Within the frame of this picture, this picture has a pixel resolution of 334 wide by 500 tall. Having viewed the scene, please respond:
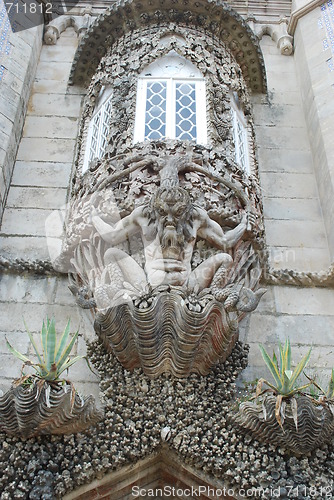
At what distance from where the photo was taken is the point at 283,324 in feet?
25.4

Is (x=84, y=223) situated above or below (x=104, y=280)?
above

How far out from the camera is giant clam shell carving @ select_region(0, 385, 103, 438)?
18.9 ft

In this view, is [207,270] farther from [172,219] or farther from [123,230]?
[123,230]

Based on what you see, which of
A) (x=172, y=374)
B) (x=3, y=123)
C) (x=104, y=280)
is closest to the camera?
(x=172, y=374)

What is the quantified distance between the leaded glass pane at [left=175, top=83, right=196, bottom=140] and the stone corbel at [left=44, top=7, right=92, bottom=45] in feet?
11.3

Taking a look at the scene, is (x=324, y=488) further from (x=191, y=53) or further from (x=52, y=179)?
(x=191, y=53)

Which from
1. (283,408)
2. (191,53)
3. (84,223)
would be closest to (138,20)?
(191,53)

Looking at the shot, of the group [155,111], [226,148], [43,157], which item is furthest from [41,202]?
[226,148]

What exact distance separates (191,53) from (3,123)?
3165 mm

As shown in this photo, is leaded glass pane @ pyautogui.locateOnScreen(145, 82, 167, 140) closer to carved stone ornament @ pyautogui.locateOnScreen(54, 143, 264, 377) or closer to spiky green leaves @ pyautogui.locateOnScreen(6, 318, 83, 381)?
carved stone ornament @ pyautogui.locateOnScreen(54, 143, 264, 377)

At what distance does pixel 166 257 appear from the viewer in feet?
23.1

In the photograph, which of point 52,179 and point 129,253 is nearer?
point 129,253

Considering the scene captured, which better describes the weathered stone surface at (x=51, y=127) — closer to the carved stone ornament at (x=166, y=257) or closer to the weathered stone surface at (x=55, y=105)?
the weathered stone surface at (x=55, y=105)

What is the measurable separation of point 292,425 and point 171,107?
5.07 meters
